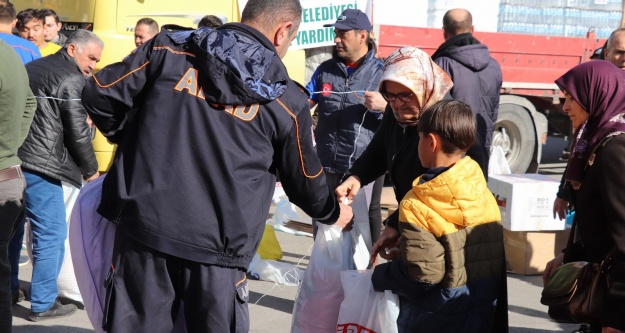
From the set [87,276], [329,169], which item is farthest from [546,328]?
[87,276]

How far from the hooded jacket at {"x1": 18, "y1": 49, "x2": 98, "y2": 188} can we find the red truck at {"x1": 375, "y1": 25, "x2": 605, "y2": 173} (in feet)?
20.0

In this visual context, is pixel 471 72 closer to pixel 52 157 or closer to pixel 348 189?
pixel 348 189

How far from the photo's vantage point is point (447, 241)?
319 centimetres

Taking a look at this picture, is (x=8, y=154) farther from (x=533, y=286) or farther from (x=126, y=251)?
(x=533, y=286)

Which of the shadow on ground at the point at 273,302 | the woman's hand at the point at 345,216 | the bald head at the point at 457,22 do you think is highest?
the bald head at the point at 457,22

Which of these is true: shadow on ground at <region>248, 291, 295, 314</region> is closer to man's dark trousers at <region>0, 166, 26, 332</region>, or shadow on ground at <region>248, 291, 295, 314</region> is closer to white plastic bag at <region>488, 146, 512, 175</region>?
man's dark trousers at <region>0, 166, 26, 332</region>

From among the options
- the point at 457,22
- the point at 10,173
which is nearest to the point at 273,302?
the point at 10,173

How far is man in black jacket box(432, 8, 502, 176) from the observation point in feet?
19.0

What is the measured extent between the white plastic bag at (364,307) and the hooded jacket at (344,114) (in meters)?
1.96

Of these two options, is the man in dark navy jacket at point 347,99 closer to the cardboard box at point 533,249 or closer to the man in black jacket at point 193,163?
the cardboard box at point 533,249

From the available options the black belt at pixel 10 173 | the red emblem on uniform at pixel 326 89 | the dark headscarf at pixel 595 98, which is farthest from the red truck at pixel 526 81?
the dark headscarf at pixel 595 98

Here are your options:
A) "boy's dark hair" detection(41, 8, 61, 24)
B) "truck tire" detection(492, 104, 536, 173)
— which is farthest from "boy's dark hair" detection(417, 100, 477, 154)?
"truck tire" detection(492, 104, 536, 173)

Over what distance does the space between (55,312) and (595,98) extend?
3644 mm

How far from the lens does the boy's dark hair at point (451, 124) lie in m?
3.29
